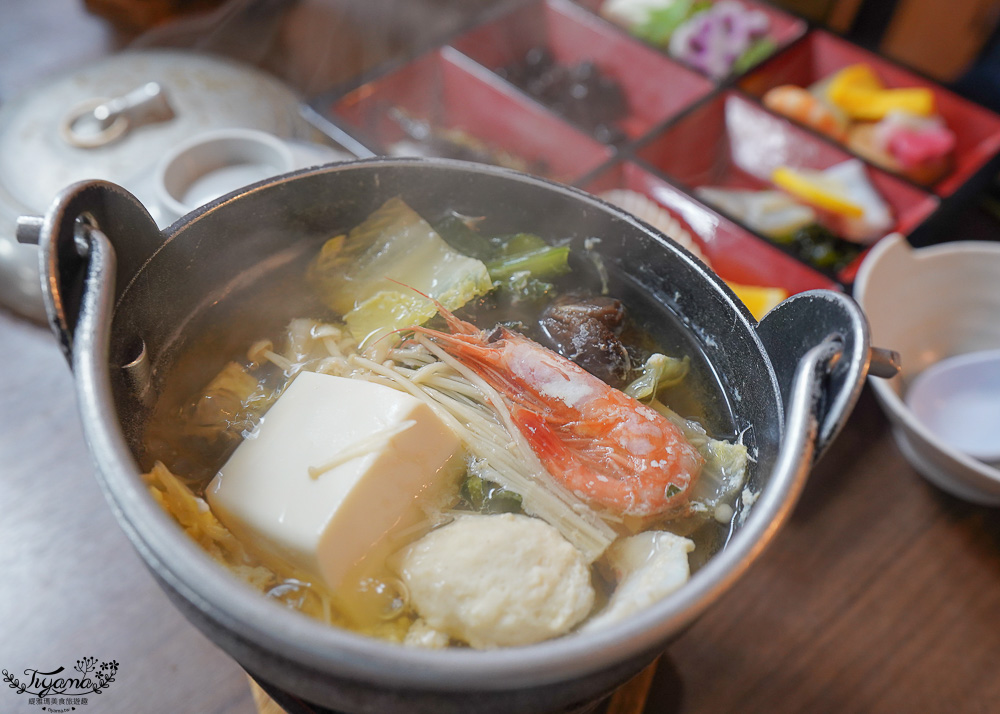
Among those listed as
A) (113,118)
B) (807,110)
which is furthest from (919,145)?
(113,118)

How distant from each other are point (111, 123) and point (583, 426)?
67.4 inches

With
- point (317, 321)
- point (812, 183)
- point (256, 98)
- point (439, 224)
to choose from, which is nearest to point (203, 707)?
point (317, 321)

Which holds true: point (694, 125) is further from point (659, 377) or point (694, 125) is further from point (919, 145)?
point (659, 377)

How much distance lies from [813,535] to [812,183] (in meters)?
1.30

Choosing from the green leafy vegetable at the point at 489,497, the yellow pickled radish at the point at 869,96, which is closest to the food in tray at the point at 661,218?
the yellow pickled radish at the point at 869,96

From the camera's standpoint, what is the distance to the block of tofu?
0.99 meters

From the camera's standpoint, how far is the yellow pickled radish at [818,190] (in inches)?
93.3

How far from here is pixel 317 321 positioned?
134 cm

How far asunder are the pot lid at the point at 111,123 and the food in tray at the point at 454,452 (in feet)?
2.86

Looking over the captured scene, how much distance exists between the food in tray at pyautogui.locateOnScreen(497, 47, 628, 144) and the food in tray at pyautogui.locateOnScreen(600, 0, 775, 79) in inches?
11.9

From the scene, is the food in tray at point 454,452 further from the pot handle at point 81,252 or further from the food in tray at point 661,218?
the food in tray at point 661,218

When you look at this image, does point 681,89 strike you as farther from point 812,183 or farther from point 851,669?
point 851,669

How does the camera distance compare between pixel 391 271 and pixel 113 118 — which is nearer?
pixel 391 271

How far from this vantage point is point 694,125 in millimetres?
2654
